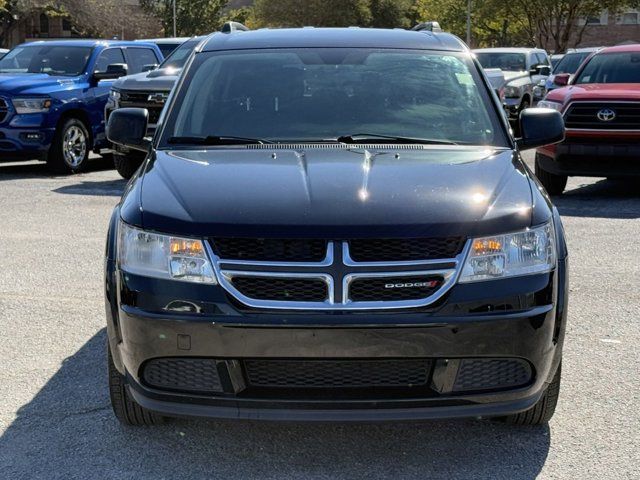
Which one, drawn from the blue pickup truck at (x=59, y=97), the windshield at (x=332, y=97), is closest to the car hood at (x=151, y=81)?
the blue pickup truck at (x=59, y=97)

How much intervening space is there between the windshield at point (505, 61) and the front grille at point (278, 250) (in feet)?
66.8

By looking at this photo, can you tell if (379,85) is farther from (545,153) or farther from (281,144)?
(545,153)

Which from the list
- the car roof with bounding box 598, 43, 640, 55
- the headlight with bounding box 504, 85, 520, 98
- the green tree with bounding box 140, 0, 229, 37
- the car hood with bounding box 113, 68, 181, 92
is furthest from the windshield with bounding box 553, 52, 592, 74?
Result: the green tree with bounding box 140, 0, 229, 37

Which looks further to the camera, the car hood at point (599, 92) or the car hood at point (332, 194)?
the car hood at point (599, 92)

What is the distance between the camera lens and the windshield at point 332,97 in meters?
4.89

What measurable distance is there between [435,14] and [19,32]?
31762mm

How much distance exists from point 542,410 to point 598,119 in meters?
8.04

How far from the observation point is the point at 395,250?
364 centimetres

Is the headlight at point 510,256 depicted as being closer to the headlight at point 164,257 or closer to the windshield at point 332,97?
the headlight at point 164,257

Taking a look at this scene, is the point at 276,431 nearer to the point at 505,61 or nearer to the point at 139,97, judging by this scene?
the point at 139,97

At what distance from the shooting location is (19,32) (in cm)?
7806

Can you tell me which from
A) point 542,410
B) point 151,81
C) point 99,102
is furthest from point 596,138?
point 542,410

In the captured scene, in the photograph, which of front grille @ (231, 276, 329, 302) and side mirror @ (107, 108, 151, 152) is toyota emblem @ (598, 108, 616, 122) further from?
front grille @ (231, 276, 329, 302)

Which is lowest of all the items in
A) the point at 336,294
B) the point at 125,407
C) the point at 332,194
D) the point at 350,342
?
the point at 125,407
